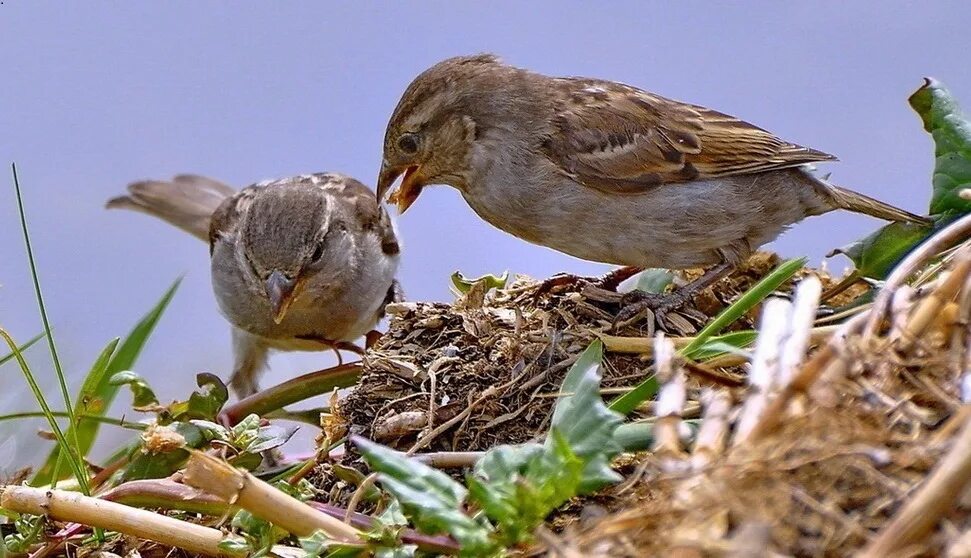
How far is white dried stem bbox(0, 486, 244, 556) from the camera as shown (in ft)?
5.92

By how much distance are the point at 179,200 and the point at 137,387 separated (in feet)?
9.60

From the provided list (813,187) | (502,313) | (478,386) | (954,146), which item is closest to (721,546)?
(478,386)

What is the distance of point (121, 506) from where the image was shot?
1875mm

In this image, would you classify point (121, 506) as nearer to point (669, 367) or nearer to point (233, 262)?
point (669, 367)

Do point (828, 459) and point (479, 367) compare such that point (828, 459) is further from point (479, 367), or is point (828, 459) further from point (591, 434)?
point (479, 367)

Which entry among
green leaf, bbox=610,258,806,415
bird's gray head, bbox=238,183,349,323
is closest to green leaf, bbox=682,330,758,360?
green leaf, bbox=610,258,806,415

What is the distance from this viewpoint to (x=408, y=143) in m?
3.42

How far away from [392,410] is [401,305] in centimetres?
42

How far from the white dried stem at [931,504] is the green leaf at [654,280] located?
218 cm

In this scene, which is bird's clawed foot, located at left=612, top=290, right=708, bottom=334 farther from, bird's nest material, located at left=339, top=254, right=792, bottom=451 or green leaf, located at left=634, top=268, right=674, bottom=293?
green leaf, located at left=634, top=268, right=674, bottom=293

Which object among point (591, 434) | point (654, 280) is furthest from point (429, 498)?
point (654, 280)

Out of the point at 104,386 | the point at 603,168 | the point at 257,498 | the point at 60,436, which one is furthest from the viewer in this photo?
the point at 603,168

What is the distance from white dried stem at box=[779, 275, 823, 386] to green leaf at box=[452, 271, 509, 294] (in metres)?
1.70

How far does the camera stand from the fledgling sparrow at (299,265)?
414cm
